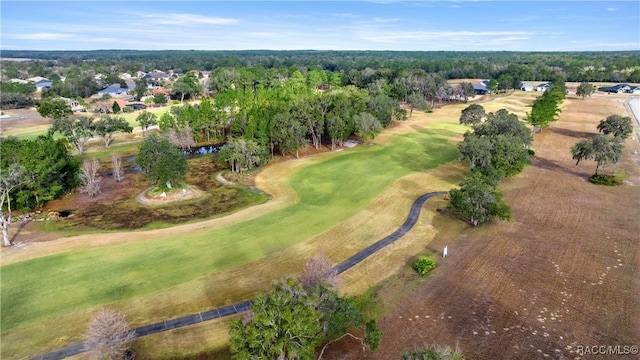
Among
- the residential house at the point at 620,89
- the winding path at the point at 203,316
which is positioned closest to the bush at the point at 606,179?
the winding path at the point at 203,316

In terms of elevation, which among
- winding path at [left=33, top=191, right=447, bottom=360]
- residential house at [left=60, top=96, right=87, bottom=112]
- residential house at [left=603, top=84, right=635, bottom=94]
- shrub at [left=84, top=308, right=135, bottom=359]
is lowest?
winding path at [left=33, top=191, right=447, bottom=360]

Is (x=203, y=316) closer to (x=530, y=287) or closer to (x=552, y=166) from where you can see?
(x=530, y=287)

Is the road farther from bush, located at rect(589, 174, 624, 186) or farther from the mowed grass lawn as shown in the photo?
the mowed grass lawn

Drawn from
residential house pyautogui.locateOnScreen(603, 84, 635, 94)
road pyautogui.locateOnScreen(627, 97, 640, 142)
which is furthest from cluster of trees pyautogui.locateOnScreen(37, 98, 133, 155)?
residential house pyautogui.locateOnScreen(603, 84, 635, 94)

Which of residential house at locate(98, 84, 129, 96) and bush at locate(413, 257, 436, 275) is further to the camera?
residential house at locate(98, 84, 129, 96)

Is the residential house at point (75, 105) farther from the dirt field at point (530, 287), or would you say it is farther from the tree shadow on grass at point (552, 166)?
the tree shadow on grass at point (552, 166)
